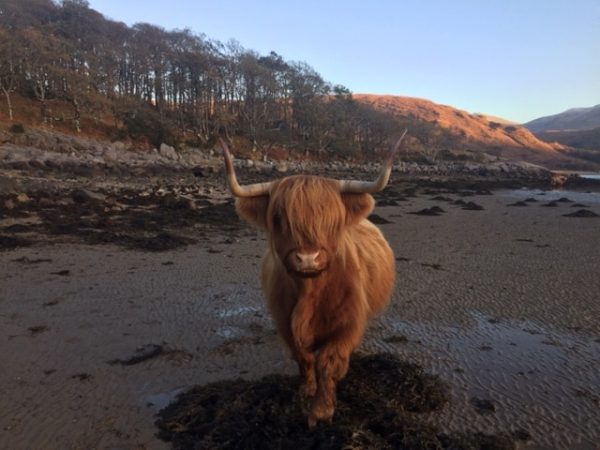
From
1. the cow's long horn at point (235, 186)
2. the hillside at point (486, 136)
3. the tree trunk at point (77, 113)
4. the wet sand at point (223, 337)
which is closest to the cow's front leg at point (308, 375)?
the wet sand at point (223, 337)

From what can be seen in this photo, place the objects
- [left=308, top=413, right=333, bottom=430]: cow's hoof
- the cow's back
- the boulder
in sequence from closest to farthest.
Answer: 1. [left=308, top=413, right=333, bottom=430]: cow's hoof
2. the cow's back
3. the boulder

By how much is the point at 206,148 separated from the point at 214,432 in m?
46.7

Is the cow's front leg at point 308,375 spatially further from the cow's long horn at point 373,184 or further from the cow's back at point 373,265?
the cow's long horn at point 373,184

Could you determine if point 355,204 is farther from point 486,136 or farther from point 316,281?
point 486,136

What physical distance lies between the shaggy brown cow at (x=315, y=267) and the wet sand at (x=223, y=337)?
40.3 inches

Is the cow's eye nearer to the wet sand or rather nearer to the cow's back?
the cow's back

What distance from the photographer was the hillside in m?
104

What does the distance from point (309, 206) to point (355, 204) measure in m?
0.44

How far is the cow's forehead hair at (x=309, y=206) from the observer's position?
9.72 feet

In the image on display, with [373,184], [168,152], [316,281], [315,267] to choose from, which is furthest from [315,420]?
[168,152]

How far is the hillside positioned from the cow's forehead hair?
84.6 meters

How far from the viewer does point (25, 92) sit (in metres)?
42.5

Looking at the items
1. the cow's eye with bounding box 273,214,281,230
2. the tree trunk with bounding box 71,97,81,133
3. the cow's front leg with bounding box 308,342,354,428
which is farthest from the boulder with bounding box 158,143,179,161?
the cow's front leg with bounding box 308,342,354,428

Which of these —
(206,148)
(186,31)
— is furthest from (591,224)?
(186,31)
